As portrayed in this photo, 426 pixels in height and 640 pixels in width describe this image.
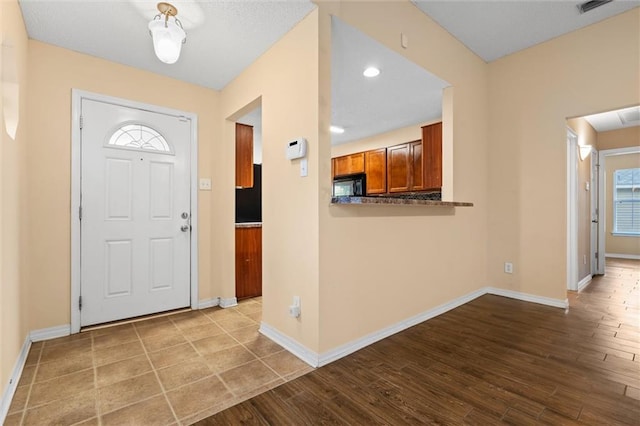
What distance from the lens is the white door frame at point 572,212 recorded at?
3.68 metres

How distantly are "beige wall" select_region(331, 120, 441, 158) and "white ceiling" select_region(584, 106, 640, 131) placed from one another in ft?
7.50

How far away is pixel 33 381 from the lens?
1770 millimetres

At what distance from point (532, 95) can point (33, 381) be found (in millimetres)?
4959

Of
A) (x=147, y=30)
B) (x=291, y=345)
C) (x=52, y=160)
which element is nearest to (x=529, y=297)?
(x=291, y=345)

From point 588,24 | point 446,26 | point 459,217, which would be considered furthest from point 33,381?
point 588,24

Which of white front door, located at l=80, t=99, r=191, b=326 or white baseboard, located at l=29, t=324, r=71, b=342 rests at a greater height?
white front door, located at l=80, t=99, r=191, b=326

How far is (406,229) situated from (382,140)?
3097 millimetres

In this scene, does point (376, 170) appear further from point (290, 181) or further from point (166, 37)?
point (166, 37)

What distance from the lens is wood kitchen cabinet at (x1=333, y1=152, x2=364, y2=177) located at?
5.26 metres

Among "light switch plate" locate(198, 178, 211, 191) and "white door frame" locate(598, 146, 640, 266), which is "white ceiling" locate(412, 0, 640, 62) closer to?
"light switch plate" locate(198, 178, 211, 191)

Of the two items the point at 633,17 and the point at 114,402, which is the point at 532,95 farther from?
the point at 114,402

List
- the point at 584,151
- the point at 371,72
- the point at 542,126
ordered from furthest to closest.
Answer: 1. the point at 584,151
2. the point at 542,126
3. the point at 371,72

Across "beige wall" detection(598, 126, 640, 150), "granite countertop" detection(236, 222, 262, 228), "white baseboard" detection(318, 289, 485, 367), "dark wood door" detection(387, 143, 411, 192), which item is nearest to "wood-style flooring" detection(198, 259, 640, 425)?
"white baseboard" detection(318, 289, 485, 367)

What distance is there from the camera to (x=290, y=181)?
2.24 meters
